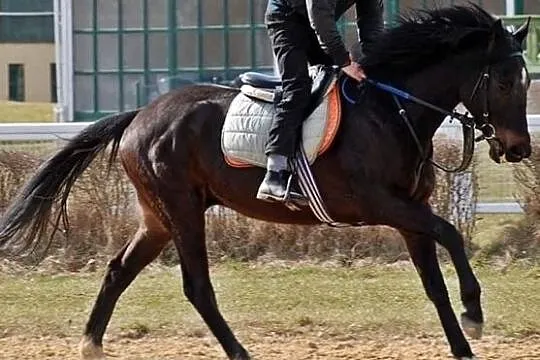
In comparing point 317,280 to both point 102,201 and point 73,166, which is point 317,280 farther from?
point 73,166

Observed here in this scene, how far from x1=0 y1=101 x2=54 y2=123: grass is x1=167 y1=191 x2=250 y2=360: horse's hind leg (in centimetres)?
2306

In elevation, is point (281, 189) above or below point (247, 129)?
below

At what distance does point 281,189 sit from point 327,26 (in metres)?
0.90

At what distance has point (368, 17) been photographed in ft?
23.3

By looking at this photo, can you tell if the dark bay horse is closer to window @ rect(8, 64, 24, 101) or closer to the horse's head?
the horse's head

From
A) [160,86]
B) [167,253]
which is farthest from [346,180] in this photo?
[160,86]

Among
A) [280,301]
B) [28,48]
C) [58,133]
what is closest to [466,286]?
[280,301]

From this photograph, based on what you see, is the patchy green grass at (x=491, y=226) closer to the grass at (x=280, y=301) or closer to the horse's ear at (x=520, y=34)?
the grass at (x=280, y=301)

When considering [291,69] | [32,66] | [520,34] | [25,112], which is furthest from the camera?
[32,66]

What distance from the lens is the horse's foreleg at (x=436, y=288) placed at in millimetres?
6633

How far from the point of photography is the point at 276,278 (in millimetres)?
10031

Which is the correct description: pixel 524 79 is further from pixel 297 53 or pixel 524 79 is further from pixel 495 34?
pixel 297 53

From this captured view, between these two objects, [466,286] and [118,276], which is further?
[118,276]

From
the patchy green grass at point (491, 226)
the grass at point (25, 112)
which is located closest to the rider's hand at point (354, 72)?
the patchy green grass at point (491, 226)
